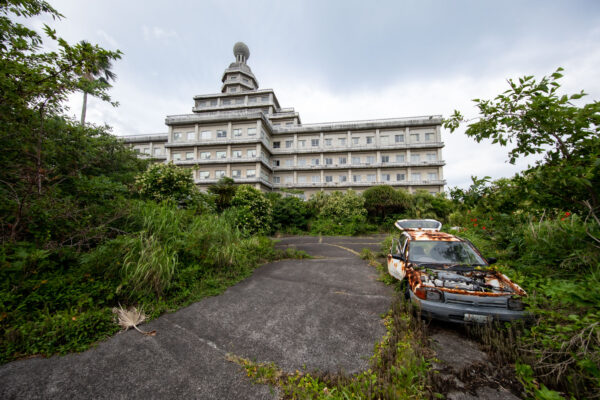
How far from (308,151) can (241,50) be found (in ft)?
95.0

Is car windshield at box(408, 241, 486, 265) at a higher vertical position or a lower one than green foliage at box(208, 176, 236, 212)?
lower

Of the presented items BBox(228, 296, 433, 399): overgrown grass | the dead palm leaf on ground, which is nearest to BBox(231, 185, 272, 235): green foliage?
the dead palm leaf on ground

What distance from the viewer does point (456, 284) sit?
329 centimetres

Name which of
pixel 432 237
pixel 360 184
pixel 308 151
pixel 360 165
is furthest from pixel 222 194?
pixel 360 165

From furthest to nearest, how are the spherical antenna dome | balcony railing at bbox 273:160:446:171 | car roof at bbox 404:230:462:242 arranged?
1. the spherical antenna dome
2. balcony railing at bbox 273:160:446:171
3. car roof at bbox 404:230:462:242

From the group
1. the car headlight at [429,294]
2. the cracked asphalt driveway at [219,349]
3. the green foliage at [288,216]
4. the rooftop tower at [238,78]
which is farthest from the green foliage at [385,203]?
the rooftop tower at [238,78]

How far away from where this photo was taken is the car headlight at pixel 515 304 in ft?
9.49

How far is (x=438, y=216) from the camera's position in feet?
60.0

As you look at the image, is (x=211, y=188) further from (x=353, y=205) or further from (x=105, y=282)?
(x=353, y=205)

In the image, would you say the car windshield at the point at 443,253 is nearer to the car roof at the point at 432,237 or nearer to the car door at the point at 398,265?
the car roof at the point at 432,237

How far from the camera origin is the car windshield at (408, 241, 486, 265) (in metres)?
4.12

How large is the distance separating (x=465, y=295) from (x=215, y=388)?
139 inches

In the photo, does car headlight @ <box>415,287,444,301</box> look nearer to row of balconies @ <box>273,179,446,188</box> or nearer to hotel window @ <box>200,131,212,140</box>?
row of balconies @ <box>273,179,446,188</box>

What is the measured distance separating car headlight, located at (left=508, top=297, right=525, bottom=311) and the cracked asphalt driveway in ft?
5.77
